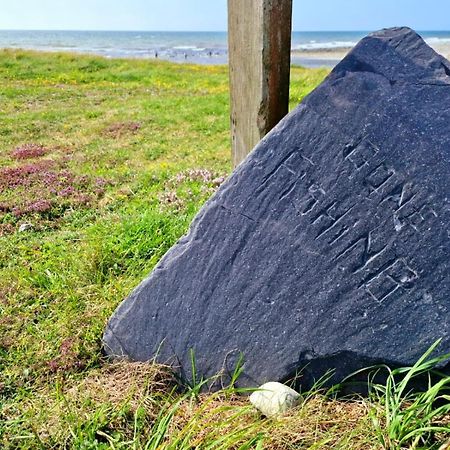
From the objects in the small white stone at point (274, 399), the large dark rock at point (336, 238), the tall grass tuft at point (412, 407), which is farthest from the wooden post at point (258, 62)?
the tall grass tuft at point (412, 407)

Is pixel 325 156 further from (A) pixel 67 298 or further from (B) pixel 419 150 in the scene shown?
(A) pixel 67 298

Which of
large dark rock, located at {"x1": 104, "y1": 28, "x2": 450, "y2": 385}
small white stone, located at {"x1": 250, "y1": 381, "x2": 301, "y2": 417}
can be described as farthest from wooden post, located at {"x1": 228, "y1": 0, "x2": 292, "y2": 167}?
small white stone, located at {"x1": 250, "y1": 381, "x2": 301, "y2": 417}

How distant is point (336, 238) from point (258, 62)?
1207mm

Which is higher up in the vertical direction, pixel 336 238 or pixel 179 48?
pixel 179 48

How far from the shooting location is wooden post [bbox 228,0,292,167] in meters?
2.78

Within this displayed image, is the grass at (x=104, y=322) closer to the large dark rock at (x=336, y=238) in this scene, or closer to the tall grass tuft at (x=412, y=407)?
the tall grass tuft at (x=412, y=407)

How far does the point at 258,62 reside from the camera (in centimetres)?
288

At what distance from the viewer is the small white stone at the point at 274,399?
2633 millimetres

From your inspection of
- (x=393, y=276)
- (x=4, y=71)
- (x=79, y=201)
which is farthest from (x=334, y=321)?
(x=4, y=71)

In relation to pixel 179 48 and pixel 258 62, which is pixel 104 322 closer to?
pixel 258 62

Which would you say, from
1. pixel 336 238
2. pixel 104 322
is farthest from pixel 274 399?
pixel 104 322

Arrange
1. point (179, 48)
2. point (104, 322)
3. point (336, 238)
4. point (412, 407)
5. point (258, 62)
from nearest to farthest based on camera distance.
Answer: point (412, 407) → point (336, 238) → point (258, 62) → point (104, 322) → point (179, 48)

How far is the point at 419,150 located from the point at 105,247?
9.44ft

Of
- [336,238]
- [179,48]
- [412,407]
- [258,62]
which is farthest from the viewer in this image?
[179,48]
